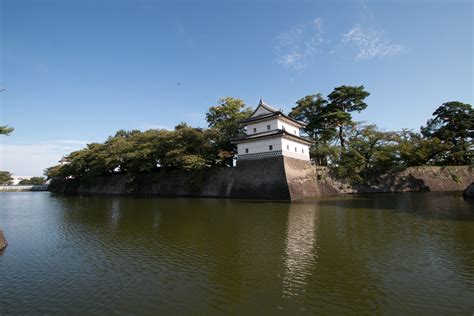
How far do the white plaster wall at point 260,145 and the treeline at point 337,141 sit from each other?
202 centimetres

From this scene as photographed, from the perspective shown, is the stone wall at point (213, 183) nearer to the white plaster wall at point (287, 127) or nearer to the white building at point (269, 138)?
the white building at point (269, 138)

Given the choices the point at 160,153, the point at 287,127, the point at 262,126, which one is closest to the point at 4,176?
the point at 160,153

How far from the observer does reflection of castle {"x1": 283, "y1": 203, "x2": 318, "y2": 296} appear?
15.1ft

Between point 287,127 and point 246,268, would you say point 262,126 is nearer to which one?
point 287,127

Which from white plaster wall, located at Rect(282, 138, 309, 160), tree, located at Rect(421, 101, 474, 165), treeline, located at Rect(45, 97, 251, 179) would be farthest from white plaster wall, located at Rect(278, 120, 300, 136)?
tree, located at Rect(421, 101, 474, 165)

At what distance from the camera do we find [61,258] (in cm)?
654

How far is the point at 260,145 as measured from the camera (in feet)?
71.3

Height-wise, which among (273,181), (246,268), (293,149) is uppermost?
(293,149)

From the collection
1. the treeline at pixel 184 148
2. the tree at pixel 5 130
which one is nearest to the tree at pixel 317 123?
the treeline at pixel 184 148

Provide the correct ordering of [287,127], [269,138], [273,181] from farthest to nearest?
1. [287,127]
2. [269,138]
3. [273,181]

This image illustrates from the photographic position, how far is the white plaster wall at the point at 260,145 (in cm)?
2066

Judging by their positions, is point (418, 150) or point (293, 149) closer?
point (293, 149)

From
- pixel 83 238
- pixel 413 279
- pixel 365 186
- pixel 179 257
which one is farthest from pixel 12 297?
pixel 365 186

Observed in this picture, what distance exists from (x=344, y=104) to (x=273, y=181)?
13.3m
